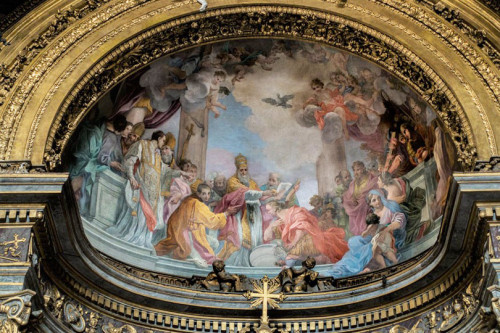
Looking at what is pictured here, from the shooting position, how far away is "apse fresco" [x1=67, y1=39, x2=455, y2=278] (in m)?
16.3

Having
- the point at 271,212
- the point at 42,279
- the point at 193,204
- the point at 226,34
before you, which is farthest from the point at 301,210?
the point at 42,279

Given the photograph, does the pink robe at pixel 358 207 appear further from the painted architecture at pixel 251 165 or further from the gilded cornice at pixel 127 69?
the gilded cornice at pixel 127 69

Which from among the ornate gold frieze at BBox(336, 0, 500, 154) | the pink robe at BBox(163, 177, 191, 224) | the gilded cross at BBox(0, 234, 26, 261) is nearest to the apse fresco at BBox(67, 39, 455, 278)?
the pink robe at BBox(163, 177, 191, 224)

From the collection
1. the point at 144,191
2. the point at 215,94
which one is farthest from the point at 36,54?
the point at 215,94

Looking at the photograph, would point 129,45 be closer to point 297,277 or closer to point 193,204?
point 193,204

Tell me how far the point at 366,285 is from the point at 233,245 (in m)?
2.28

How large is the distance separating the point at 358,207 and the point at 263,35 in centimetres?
303

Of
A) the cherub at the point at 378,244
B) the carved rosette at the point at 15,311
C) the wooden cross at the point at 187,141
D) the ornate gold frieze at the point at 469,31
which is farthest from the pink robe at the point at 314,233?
the carved rosette at the point at 15,311

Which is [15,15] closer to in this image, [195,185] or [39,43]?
[39,43]

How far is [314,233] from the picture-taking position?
17.0 meters

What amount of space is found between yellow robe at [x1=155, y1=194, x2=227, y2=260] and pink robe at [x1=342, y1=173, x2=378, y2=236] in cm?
193

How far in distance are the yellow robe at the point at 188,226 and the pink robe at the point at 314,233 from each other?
1002 mm

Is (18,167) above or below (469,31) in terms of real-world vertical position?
below

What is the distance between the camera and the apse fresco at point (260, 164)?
640 inches
